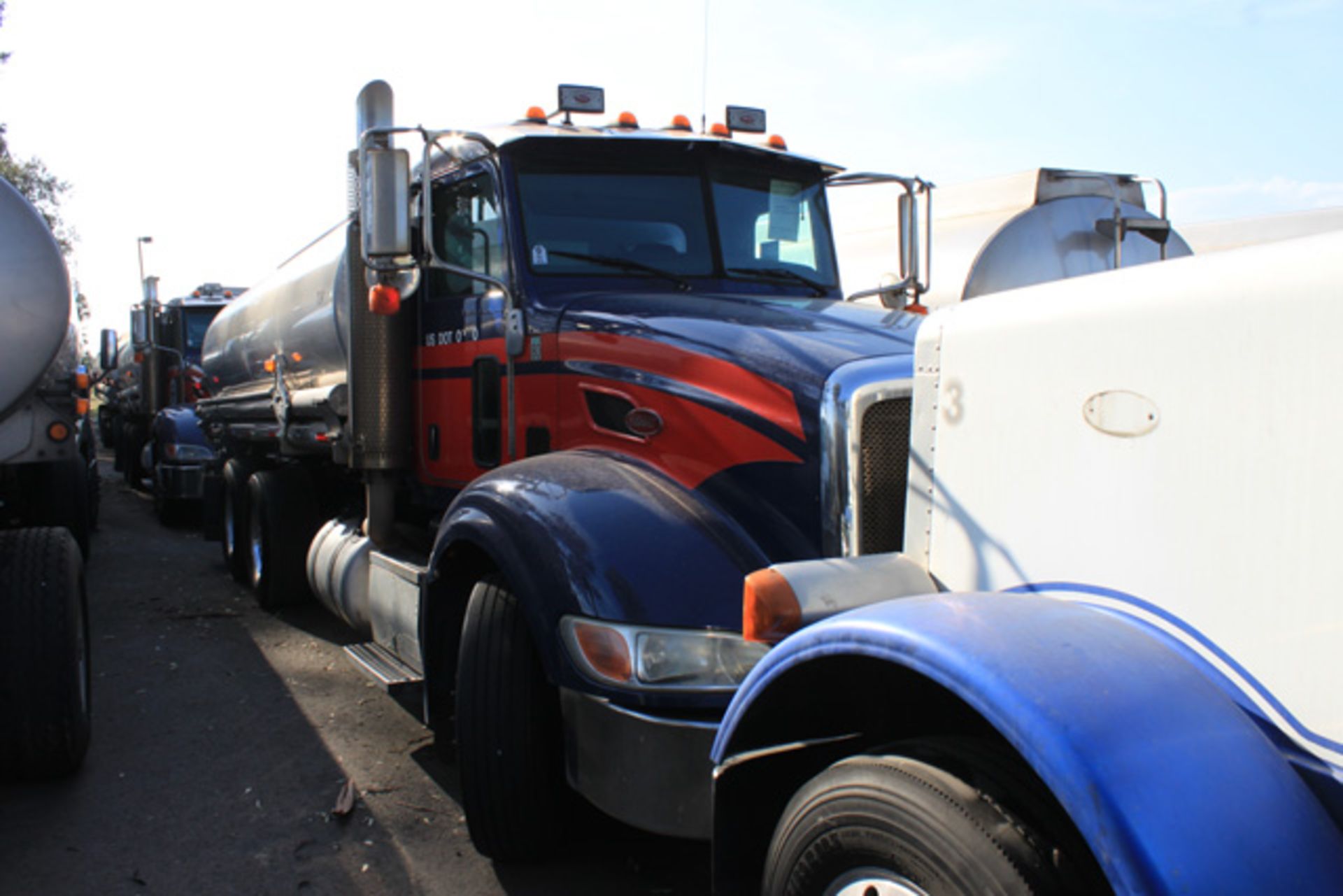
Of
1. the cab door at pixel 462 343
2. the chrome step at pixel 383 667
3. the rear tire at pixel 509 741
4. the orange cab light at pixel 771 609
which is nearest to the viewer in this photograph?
the orange cab light at pixel 771 609

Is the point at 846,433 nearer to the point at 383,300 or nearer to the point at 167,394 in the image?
the point at 383,300

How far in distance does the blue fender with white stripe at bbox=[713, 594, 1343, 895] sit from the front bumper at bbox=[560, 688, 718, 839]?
1045 mm

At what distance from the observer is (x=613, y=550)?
2.97 meters

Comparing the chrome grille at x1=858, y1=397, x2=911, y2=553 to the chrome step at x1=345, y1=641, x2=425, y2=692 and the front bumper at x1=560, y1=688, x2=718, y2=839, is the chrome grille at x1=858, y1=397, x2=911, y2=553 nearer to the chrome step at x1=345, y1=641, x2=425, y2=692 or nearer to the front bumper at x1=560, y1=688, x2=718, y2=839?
the front bumper at x1=560, y1=688, x2=718, y2=839

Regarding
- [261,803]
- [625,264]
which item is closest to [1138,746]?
[625,264]

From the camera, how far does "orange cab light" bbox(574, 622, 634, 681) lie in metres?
2.84

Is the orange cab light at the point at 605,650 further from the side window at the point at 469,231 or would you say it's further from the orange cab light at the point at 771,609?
the side window at the point at 469,231

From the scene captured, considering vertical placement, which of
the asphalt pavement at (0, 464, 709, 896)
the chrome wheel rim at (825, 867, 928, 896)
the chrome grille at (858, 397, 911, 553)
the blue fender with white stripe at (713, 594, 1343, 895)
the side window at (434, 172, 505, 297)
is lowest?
the asphalt pavement at (0, 464, 709, 896)

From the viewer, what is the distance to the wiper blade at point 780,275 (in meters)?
4.40

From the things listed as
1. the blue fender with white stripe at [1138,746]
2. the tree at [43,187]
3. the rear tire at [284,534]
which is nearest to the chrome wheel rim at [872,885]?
the blue fender with white stripe at [1138,746]

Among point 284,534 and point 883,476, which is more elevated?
point 883,476

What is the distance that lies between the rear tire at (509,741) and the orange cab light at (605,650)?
16.4 inches

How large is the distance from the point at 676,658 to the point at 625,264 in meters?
1.94

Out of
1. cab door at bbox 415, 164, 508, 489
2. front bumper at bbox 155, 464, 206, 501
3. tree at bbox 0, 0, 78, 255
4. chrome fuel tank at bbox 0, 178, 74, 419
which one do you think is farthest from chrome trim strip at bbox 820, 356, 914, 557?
tree at bbox 0, 0, 78, 255
